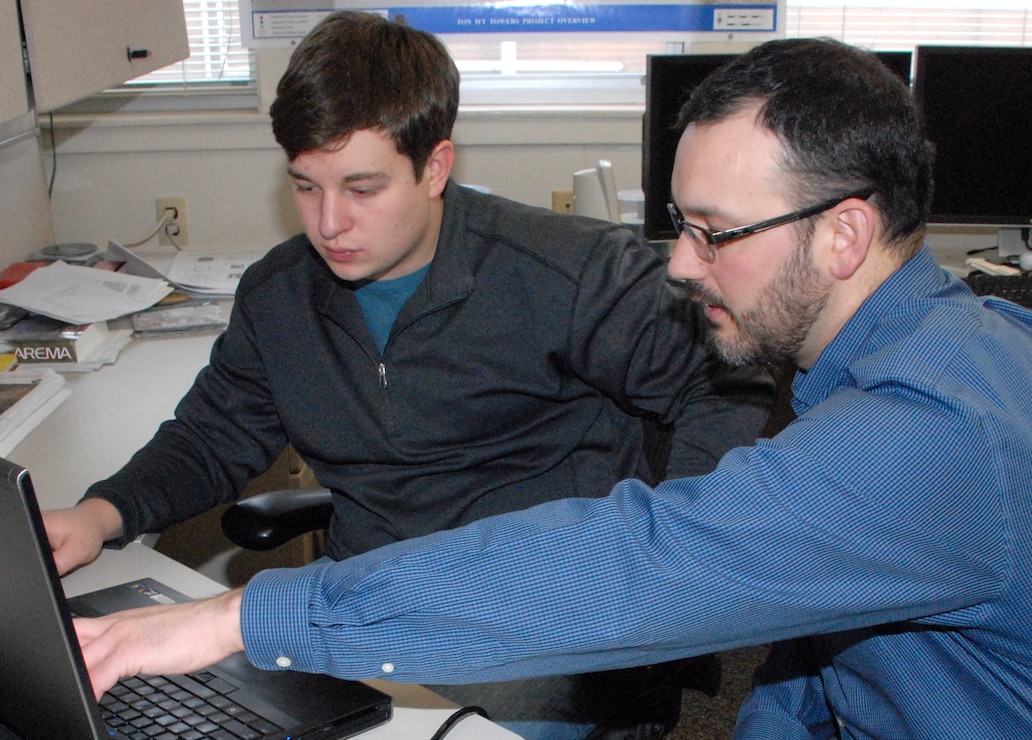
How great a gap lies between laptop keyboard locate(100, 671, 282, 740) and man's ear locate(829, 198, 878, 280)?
63 centimetres

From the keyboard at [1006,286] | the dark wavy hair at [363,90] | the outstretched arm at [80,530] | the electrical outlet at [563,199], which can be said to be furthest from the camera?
the electrical outlet at [563,199]

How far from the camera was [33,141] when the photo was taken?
254 centimetres

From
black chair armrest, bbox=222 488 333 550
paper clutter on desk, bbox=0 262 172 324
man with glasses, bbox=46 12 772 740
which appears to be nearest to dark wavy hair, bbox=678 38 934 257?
man with glasses, bbox=46 12 772 740

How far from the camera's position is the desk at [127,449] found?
0.95 meters

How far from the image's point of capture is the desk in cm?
95

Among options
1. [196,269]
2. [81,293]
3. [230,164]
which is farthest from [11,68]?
[230,164]

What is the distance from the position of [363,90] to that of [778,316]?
2.10 ft

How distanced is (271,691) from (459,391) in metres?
0.54

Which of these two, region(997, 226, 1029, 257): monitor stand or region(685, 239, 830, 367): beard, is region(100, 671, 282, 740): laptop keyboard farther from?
region(997, 226, 1029, 257): monitor stand

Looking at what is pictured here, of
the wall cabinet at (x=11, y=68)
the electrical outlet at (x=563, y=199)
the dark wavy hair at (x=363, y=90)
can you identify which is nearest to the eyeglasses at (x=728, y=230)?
the dark wavy hair at (x=363, y=90)

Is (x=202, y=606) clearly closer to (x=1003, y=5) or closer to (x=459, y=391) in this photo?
(x=459, y=391)

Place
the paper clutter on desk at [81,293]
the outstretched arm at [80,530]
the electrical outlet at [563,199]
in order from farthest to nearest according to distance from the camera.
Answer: the electrical outlet at [563,199] → the paper clutter on desk at [81,293] → the outstretched arm at [80,530]

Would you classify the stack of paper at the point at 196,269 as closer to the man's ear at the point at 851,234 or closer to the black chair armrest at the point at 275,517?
the black chair armrest at the point at 275,517

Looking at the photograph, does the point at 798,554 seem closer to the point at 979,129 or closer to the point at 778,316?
the point at 778,316
